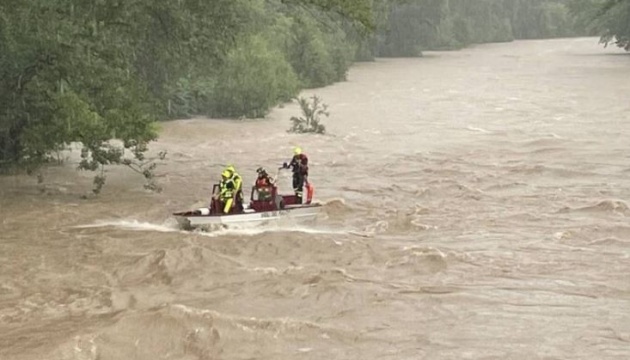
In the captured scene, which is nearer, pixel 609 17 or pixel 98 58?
pixel 98 58

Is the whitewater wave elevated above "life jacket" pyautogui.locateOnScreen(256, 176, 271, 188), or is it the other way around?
"life jacket" pyautogui.locateOnScreen(256, 176, 271, 188)

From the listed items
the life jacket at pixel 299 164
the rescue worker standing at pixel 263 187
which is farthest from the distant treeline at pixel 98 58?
the life jacket at pixel 299 164

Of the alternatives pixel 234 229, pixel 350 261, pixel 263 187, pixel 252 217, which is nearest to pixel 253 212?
pixel 252 217

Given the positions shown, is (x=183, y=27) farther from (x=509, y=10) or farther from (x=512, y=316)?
(x=509, y=10)

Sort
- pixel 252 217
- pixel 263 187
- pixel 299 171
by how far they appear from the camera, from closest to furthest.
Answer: pixel 252 217, pixel 263 187, pixel 299 171

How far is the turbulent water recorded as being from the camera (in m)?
12.6

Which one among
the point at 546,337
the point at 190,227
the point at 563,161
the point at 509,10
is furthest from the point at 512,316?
the point at 509,10

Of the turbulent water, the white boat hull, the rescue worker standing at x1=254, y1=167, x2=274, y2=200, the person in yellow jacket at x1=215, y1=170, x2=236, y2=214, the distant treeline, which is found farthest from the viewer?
the distant treeline

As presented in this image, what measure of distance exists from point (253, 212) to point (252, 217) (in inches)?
4.3

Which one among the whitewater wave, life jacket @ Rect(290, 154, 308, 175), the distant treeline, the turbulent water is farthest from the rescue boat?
the distant treeline

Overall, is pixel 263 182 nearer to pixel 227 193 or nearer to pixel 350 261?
pixel 227 193

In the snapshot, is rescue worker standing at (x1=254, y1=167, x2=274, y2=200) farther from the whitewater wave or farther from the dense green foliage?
the dense green foliage

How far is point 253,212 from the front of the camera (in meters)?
19.2

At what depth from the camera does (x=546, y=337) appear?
1259 cm
